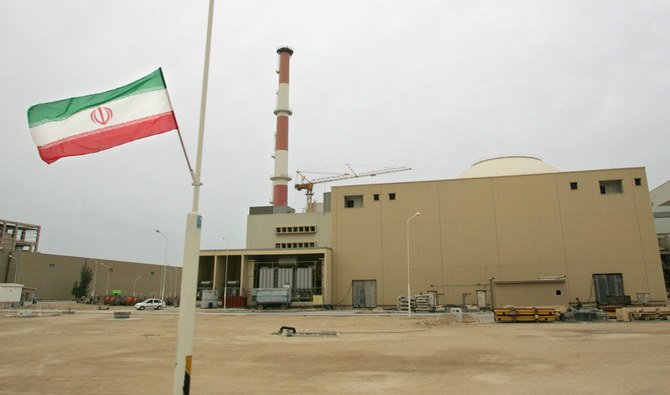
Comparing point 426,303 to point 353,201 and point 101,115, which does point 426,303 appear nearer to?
point 353,201

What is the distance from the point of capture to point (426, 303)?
46.5 meters

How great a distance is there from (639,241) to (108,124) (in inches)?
2163

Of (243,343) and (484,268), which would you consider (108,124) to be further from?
(484,268)

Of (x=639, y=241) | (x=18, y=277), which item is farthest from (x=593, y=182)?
(x=18, y=277)

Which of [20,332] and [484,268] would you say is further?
[484,268]

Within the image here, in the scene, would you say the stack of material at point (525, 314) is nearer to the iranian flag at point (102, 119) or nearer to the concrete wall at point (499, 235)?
the concrete wall at point (499, 235)

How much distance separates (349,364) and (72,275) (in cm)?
9666

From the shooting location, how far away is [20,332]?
85.8 ft

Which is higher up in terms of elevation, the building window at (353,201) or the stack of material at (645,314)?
the building window at (353,201)

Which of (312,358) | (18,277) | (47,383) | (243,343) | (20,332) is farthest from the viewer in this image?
(18,277)

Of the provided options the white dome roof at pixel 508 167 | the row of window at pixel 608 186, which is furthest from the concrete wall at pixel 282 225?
the row of window at pixel 608 186

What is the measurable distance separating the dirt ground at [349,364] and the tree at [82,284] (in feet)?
249

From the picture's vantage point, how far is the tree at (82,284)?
91312 millimetres

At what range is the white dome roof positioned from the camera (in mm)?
59500
